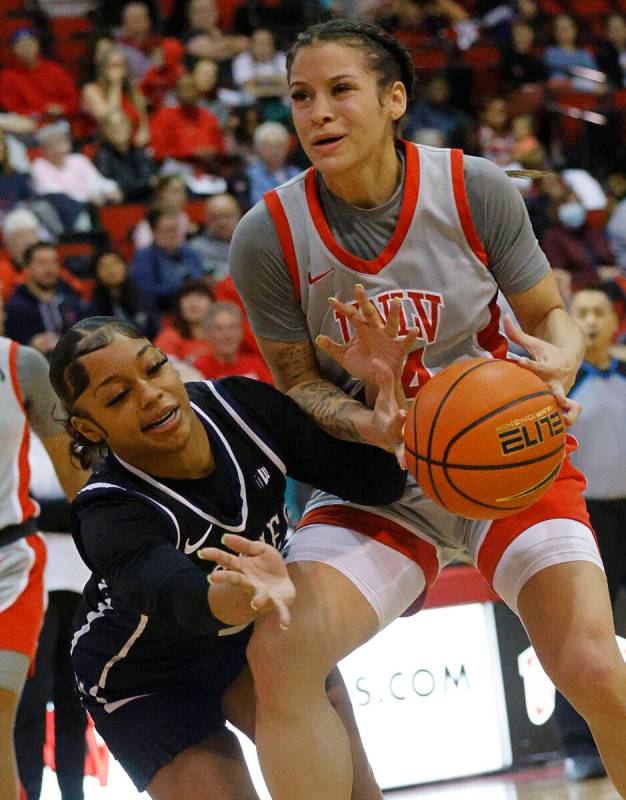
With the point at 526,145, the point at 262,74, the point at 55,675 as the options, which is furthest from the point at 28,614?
the point at 526,145

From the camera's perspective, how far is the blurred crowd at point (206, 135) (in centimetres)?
714

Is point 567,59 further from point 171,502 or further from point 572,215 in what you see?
point 171,502

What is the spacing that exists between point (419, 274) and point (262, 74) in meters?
8.38

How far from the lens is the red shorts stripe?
3629mm

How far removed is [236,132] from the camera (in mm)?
10070

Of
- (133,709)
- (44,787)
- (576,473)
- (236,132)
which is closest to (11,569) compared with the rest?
(133,709)

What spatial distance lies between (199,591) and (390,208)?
1096 mm

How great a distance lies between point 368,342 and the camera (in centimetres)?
274

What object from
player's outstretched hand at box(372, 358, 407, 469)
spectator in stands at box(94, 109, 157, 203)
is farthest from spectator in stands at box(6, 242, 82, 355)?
player's outstretched hand at box(372, 358, 407, 469)

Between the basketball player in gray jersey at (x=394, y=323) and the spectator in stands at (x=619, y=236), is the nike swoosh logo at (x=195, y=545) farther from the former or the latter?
the spectator in stands at (x=619, y=236)

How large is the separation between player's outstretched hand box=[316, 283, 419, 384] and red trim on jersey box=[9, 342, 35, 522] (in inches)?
52.2

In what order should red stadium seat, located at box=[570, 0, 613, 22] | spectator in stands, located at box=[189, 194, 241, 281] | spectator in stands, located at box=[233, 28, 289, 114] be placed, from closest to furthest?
spectator in stands, located at box=[189, 194, 241, 281]
spectator in stands, located at box=[233, 28, 289, 114]
red stadium seat, located at box=[570, 0, 613, 22]

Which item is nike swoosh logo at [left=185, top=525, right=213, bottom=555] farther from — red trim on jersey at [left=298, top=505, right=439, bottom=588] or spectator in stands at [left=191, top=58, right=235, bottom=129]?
spectator in stands at [left=191, top=58, right=235, bottom=129]

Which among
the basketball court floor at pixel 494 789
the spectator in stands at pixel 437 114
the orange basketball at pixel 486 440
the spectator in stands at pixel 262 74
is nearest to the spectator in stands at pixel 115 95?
the spectator in stands at pixel 262 74
